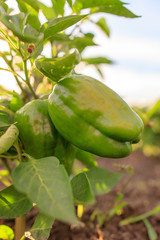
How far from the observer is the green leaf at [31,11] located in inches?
26.1

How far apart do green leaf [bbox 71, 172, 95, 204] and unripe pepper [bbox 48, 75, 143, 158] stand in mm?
73

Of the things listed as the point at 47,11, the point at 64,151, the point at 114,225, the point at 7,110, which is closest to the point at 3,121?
the point at 7,110

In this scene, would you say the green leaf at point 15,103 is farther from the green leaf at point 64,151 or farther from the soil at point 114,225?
the soil at point 114,225

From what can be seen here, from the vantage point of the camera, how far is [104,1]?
2.18 feet

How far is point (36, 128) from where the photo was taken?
61cm

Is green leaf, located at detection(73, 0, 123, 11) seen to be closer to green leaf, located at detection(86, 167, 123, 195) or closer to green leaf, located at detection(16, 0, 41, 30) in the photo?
green leaf, located at detection(16, 0, 41, 30)

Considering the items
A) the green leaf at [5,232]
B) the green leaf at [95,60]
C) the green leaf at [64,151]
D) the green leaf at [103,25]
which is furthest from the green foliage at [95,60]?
the green leaf at [5,232]

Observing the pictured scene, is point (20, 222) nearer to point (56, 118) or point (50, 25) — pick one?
point (56, 118)

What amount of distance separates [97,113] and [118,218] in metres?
0.75

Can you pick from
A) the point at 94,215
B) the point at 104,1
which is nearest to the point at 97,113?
the point at 104,1

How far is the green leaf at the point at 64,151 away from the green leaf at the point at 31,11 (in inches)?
12.6

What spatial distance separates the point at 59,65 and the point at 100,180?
1.59 feet

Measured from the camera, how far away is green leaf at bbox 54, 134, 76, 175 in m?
0.66

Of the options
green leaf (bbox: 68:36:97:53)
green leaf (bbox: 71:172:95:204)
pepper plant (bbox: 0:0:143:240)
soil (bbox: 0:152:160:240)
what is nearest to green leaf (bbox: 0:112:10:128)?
pepper plant (bbox: 0:0:143:240)
